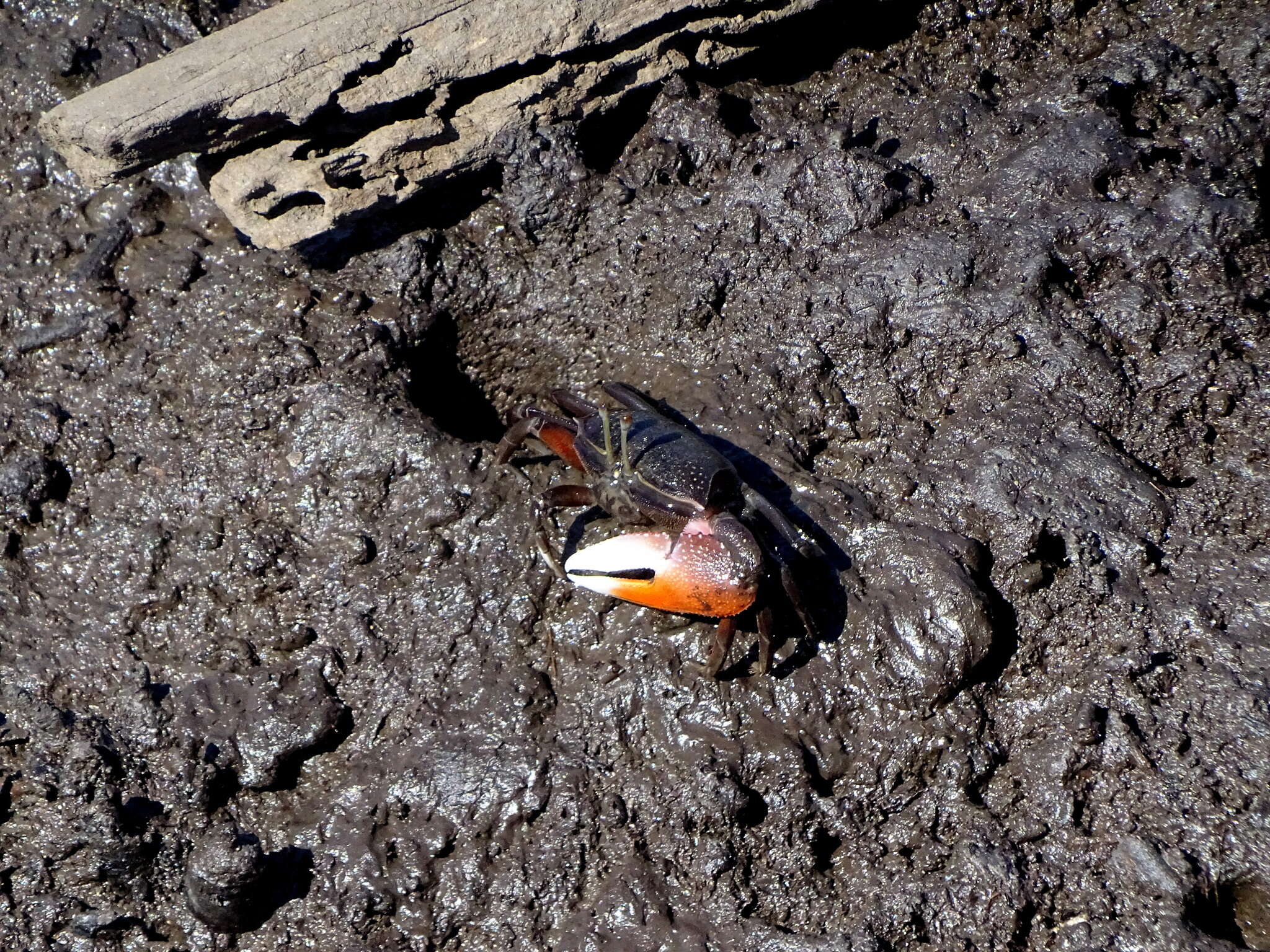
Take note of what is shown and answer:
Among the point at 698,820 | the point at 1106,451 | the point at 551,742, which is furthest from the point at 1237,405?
the point at 551,742

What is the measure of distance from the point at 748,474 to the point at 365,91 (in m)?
1.63

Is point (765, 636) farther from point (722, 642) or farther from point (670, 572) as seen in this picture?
point (670, 572)

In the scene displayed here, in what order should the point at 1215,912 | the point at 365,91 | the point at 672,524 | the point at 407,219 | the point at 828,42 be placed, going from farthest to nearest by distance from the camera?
the point at 828,42
the point at 407,219
the point at 365,91
the point at 672,524
the point at 1215,912

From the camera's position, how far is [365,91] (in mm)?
3053

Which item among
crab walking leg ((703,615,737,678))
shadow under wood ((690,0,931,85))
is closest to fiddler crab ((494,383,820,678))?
crab walking leg ((703,615,737,678))

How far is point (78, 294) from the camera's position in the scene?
3.42m

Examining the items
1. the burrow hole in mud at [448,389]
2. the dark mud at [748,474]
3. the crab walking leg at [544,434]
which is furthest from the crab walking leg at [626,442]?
the burrow hole in mud at [448,389]

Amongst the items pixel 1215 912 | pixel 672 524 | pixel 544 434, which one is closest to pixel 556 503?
pixel 544 434

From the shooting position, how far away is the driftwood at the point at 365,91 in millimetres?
2951

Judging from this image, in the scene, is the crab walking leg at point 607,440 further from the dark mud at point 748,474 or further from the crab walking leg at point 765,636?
the crab walking leg at point 765,636

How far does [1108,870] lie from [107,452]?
3.12m

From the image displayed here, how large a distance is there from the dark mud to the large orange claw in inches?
8.0

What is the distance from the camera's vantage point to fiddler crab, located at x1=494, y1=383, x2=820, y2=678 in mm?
2629

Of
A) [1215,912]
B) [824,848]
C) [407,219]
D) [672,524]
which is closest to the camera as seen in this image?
[1215,912]
